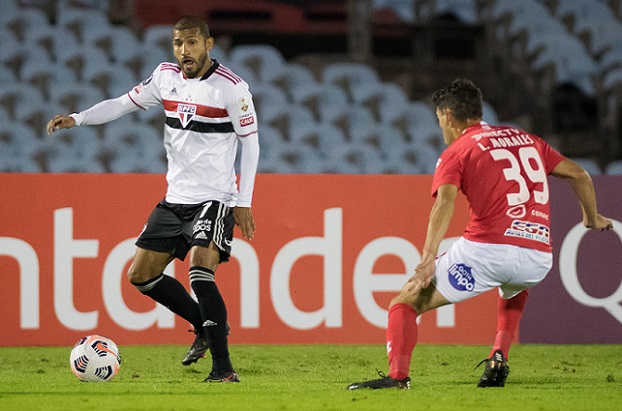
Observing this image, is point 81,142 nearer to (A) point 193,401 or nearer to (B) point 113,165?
(B) point 113,165

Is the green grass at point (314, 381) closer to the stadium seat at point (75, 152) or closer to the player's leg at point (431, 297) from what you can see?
the player's leg at point (431, 297)

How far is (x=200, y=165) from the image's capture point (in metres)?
5.30

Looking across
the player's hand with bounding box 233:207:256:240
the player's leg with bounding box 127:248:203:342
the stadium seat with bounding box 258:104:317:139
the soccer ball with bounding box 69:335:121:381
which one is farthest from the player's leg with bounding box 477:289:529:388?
the stadium seat with bounding box 258:104:317:139

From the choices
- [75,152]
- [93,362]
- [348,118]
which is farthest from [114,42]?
[93,362]

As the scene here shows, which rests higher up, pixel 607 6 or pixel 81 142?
pixel 607 6

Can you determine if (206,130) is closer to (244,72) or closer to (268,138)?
(268,138)

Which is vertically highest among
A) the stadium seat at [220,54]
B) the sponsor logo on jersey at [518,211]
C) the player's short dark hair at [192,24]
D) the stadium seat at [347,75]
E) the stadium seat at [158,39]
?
the stadium seat at [158,39]

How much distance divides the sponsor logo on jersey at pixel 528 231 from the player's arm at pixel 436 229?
363 mm

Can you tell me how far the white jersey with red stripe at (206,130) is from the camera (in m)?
5.20

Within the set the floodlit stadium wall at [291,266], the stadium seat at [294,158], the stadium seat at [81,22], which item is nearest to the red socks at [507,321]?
the floodlit stadium wall at [291,266]

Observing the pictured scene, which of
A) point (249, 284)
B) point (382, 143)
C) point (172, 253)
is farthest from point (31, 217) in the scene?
point (382, 143)

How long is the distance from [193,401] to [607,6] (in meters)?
10.7

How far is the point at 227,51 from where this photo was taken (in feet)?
38.2

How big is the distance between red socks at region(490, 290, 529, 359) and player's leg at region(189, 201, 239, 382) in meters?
1.32
